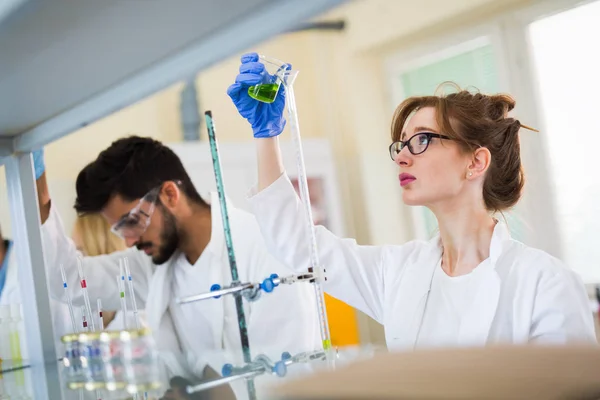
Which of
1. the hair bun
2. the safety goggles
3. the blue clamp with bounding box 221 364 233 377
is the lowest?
the blue clamp with bounding box 221 364 233 377

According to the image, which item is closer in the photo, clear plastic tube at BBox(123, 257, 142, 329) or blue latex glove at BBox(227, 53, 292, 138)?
blue latex glove at BBox(227, 53, 292, 138)

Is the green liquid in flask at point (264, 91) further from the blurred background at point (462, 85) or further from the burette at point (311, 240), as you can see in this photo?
the blurred background at point (462, 85)

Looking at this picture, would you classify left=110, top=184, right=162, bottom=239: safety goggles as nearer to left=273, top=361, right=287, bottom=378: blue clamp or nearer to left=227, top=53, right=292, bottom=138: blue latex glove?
left=227, top=53, right=292, bottom=138: blue latex glove

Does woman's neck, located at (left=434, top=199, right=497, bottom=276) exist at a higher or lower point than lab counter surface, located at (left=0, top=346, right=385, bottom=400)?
higher

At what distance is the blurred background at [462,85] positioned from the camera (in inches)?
58.3

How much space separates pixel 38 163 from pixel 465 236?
111cm

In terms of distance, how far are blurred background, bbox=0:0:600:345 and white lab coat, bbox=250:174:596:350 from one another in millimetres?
109

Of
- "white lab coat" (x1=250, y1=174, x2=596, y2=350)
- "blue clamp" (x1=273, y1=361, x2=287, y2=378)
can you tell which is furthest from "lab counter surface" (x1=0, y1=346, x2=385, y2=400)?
"white lab coat" (x1=250, y1=174, x2=596, y2=350)

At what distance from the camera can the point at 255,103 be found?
60.6 inches

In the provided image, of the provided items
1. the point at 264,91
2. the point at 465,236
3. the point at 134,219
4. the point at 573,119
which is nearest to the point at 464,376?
the point at 465,236

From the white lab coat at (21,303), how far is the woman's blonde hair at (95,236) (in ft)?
0.72

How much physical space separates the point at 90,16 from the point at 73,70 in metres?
0.29

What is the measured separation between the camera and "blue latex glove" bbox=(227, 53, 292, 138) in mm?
1429

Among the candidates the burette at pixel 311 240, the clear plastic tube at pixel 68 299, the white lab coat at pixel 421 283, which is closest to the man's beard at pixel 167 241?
the clear plastic tube at pixel 68 299
